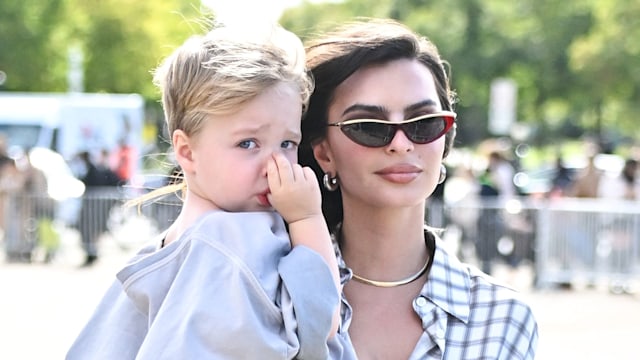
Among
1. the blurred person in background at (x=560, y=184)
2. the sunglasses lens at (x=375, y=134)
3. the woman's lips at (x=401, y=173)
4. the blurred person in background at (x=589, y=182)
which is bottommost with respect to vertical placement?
the blurred person in background at (x=560, y=184)

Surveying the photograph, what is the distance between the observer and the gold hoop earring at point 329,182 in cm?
254

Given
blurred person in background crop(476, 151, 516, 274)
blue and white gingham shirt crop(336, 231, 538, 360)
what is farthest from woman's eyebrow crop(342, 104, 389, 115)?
blurred person in background crop(476, 151, 516, 274)

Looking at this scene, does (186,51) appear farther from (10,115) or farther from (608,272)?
(10,115)

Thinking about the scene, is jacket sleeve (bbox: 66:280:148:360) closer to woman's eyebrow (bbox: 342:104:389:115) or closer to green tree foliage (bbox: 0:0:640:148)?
woman's eyebrow (bbox: 342:104:389:115)

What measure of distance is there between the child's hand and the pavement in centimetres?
704

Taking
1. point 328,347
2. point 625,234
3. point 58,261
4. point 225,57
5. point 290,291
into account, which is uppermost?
point 225,57

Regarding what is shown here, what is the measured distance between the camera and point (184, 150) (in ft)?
6.93

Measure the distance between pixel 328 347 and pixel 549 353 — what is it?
775 centimetres

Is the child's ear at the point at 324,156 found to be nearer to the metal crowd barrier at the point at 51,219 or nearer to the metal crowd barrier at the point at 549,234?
the metal crowd barrier at the point at 549,234

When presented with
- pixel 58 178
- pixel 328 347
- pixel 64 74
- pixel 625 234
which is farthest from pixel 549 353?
pixel 64 74

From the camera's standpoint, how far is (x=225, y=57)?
80.7 inches

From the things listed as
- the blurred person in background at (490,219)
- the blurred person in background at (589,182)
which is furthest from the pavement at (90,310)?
the blurred person in background at (589,182)

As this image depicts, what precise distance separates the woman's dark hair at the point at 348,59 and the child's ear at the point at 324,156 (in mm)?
14

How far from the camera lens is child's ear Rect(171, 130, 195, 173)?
2.10 m
